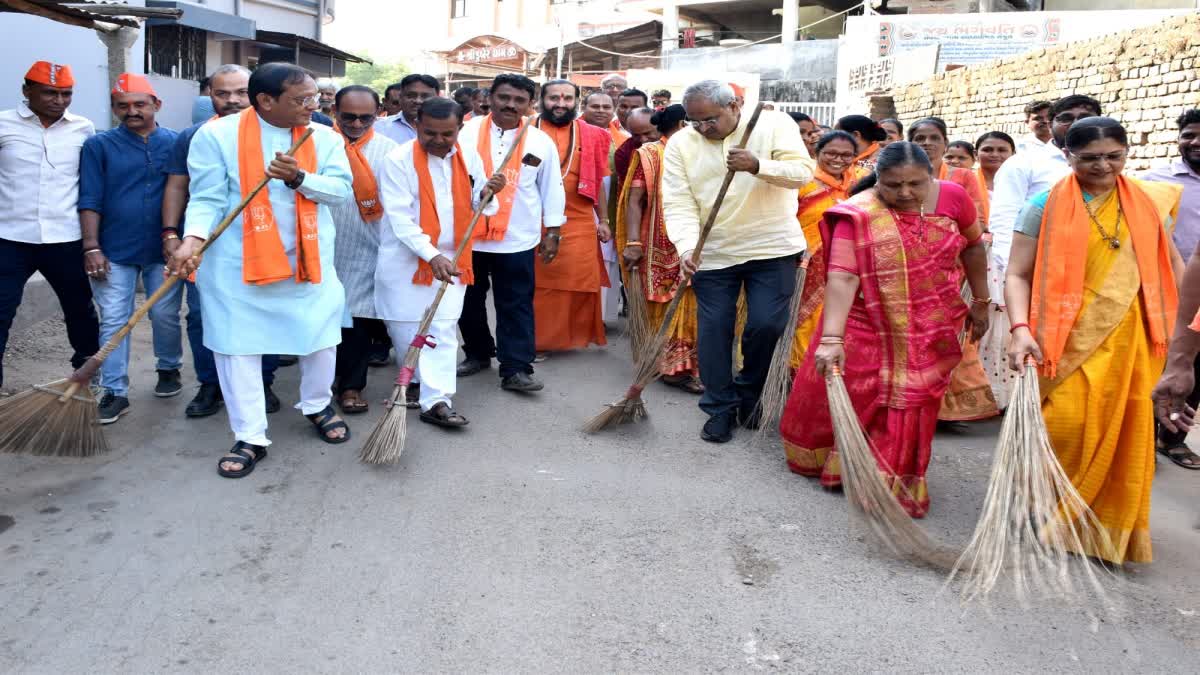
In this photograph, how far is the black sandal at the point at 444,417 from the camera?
5.01m

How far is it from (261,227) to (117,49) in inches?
277

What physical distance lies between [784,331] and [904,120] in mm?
12838

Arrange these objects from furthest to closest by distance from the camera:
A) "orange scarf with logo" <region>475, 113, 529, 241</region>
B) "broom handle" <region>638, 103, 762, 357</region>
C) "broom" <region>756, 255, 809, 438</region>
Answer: "orange scarf with logo" <region>475, 113, 529, 241</region>, "broom" <region>756, 255, 809, 438</region>, "broom handle" <region>638, 103, 762, 357</region>

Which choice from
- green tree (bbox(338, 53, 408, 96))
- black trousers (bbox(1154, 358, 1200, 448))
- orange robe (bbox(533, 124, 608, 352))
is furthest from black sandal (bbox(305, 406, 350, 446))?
green tree (bbox(338, 53, 408, 96))

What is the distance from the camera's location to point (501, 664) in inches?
110

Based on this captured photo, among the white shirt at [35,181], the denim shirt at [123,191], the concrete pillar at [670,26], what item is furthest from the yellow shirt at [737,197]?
the concrete pillar at [670,26]

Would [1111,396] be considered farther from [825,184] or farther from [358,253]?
[358,253]

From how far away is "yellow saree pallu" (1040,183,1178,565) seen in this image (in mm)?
3527

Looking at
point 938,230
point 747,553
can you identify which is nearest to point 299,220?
point 747,553

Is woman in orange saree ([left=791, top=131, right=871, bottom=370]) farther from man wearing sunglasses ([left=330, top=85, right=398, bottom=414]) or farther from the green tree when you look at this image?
the green tree

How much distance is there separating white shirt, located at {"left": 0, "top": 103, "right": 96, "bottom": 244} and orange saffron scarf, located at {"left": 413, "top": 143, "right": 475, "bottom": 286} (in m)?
1.64

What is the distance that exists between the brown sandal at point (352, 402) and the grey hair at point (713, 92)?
2261 mm

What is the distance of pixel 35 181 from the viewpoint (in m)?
4.85

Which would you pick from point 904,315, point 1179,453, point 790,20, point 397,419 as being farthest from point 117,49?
point 790,20
